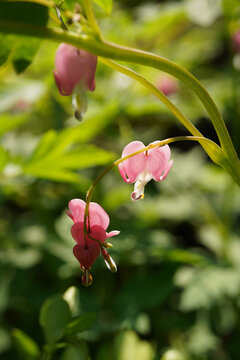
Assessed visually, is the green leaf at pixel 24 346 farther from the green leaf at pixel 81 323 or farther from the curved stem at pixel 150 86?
the curved stem at pixel 150 86

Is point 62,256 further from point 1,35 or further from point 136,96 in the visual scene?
point 1,35

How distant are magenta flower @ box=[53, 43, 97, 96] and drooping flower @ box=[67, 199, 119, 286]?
0.71 ft

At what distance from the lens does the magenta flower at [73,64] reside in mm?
600

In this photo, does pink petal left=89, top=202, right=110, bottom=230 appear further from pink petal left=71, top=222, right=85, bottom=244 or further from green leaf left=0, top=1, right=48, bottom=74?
green leaf left=0, top=1, right=48, bottom=74

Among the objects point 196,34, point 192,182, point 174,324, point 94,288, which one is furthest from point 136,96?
point 196,34

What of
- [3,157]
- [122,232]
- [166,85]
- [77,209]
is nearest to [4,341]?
[122,232]

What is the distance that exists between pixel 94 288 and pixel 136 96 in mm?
976

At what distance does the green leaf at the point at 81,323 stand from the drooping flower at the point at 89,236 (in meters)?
0.15

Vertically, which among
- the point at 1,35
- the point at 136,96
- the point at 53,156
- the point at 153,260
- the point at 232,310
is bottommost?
the point at 232,310

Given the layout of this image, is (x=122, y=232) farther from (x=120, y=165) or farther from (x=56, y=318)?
(x=120, y=165)

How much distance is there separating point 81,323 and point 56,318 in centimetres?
5

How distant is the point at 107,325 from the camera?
154 cm

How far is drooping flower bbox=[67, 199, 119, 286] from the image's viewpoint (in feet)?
2.30

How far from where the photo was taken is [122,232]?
1.84m
